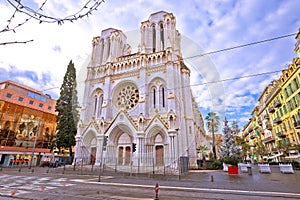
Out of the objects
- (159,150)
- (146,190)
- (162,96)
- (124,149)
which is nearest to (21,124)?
(124,149)

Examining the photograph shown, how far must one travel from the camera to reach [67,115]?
31.6 meters

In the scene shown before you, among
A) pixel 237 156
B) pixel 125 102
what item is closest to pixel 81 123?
pixel 125 102

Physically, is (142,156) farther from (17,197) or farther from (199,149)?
(17,197)

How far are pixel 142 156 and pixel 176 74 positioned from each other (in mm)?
13142

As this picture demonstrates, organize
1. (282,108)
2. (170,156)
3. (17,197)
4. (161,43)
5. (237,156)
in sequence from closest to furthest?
1. (17,197)
2. (237,156)
3. (170,156)
4. (161,43)
5. (282,108)

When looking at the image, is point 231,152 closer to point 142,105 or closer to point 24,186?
point 142,105

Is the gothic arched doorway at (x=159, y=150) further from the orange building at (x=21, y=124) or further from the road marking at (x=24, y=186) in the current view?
the orange building at (x=21, y=124)

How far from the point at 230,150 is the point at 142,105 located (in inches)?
512

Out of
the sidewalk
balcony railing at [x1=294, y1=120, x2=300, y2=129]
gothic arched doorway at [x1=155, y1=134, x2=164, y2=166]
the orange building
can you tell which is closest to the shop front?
the orange building

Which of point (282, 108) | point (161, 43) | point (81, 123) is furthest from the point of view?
point (282, 108)

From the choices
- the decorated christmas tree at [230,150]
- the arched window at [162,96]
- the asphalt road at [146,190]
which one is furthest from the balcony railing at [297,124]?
→ the arched window at [162,96]

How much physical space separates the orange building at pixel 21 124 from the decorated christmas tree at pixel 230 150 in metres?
29.3

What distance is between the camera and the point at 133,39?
3108cm

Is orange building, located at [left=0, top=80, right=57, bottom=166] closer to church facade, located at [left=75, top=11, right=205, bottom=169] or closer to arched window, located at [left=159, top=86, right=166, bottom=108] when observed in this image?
church facade, located at [left=75, top=11, right=205, bottom=169]
